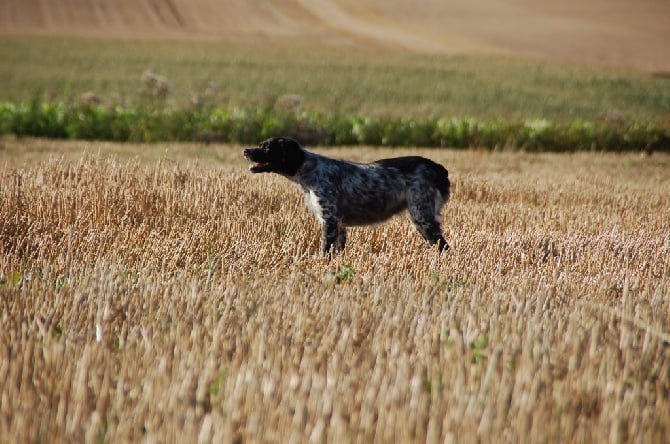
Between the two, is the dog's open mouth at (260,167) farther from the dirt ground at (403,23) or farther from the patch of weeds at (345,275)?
the dirt ground at (403,23)

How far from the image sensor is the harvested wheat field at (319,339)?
2.57 m

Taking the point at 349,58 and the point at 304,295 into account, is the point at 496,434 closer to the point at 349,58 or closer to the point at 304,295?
the point at 304,295

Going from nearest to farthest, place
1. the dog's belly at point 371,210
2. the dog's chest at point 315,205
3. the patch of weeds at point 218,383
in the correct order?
the patch of weeds at point 218,383, the dog's chest at point 315,205, the dog's belly at point 371,210

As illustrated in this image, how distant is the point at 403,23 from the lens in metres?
69.2

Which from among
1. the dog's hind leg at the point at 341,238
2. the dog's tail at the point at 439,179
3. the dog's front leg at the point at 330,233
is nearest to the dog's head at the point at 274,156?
the dog's front leg at the point at 330,233

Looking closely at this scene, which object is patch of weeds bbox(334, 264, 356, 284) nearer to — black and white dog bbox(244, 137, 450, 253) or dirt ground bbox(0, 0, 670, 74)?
black and white dog bbox(244, 137, 450, 253)

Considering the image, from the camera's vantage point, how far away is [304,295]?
4137mm

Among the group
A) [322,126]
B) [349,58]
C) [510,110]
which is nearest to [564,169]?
[322,126]

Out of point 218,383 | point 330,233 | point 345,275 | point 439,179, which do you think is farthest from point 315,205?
point 218,383

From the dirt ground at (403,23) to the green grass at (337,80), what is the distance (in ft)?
29.7

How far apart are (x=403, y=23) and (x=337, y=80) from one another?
3688 centimetres

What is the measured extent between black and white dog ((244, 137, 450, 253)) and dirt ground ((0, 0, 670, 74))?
1982 inches

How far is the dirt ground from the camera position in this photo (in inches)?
2259

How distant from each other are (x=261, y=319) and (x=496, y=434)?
154cm
